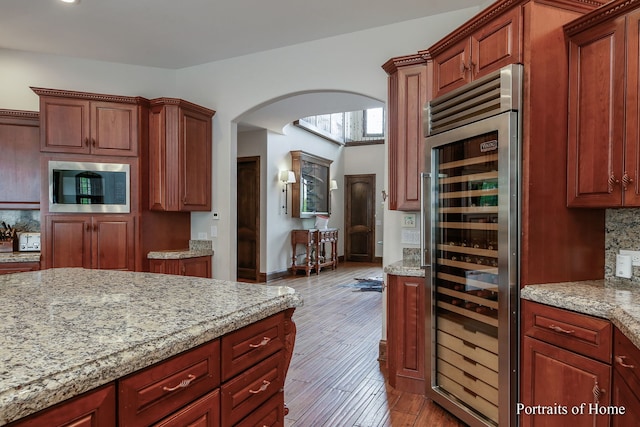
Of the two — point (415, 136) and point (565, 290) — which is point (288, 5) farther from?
point (565, 290)

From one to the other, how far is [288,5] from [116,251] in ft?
9.12

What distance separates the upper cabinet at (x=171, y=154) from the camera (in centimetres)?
404

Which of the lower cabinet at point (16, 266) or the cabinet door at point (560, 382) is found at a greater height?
the lower cabinet at point (16, 266)

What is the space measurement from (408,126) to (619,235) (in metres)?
1.45

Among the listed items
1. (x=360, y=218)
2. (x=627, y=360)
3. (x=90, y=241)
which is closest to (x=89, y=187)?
(x=90, y=241)

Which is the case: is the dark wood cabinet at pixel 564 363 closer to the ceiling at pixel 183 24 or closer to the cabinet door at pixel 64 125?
the ceiling at pixel 183 24

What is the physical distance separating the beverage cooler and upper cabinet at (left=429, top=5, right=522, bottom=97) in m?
0.11

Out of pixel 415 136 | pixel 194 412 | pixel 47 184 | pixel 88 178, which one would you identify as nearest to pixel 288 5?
pixel 415 136

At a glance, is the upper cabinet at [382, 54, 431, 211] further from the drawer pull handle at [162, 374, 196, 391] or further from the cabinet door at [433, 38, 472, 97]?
the drawer pull handle at [162, 374, 196, 391]

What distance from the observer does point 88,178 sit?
3.87 meters

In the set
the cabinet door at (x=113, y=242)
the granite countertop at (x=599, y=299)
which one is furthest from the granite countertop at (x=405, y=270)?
the cabinet door at (x=113, y=242)

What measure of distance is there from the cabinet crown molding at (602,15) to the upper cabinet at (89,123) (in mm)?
3649

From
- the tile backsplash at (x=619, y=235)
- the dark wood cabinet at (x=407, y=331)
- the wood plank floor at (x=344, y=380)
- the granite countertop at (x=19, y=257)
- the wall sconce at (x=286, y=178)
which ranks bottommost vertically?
the wood plank floor at (x=344, y=380)

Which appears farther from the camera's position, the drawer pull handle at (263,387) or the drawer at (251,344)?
the drawer pull handle at (263,387)
